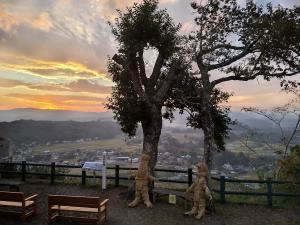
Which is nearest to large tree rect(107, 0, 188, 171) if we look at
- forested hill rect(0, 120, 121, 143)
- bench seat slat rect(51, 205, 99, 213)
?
bench seat slat rect(51, 205, 99, 213)

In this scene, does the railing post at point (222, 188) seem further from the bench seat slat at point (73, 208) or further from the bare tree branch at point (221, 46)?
the bench seat slat at point (73, 208)

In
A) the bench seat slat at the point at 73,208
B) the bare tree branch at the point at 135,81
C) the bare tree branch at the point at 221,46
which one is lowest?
the bench seat slat at the point at 73,208

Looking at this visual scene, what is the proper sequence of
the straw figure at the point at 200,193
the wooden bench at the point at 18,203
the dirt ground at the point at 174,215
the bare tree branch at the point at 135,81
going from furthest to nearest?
1. the bare tree branch at the point at 135,81
2. the straw figure at the point at 200,193
3. the dirt ground at the point at 174,215
4. the wooden bench at the point at 18,203

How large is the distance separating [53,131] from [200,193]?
96738mm

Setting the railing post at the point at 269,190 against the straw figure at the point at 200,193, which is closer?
the straw figure at the point at 200,193

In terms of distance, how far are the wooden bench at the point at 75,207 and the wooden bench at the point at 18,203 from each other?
36.3 inches

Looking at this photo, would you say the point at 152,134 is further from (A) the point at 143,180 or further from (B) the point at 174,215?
(B) the point at 174,215

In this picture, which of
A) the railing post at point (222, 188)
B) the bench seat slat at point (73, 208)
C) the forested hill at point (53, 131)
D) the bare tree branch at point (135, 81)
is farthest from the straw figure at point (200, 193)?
the forested hill at point (53, 131)

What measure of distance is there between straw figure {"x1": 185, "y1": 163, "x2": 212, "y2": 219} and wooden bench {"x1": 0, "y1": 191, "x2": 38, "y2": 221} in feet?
18.6

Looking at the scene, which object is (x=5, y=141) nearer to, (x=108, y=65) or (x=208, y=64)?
(x=108, y=65)

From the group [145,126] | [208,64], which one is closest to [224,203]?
[145,126]

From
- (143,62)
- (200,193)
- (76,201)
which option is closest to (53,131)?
(143,62)

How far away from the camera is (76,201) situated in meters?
11.5

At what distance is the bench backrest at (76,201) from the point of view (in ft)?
37.4
